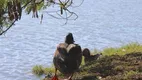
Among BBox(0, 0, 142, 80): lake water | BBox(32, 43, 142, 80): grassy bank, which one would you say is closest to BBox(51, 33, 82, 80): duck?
BBox(32, 43, 142, 80): grassy bank

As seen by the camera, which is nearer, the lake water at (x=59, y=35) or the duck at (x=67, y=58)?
the duck at (x=67, y=58)

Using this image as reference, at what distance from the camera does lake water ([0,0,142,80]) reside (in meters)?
12.7

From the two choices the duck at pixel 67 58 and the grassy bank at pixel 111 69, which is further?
the grassy bank at pixel 111 69

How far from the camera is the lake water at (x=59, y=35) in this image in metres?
12.7

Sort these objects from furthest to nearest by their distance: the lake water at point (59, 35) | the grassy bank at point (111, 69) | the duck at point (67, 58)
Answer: the lake water at point (59, 35) < the grassy bank at point (111, 69) < the duck at point (67, 58)

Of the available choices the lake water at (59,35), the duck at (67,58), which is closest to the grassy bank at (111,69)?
the duck at (67,58)

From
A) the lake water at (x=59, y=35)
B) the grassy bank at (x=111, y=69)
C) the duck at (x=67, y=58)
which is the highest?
the duck at (x=67, y=58)

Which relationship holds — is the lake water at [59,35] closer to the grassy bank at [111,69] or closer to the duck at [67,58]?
the grassy bank at [111,69]

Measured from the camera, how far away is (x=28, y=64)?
12500 millimetres

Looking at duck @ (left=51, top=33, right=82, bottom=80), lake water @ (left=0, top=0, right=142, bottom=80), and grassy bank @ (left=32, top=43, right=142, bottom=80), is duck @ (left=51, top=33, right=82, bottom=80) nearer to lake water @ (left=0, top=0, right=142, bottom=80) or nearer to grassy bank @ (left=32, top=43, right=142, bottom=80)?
grassy bank @ (left=32, top=43, right=142, bottom=80)

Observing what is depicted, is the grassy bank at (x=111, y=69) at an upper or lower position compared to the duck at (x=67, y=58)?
lower

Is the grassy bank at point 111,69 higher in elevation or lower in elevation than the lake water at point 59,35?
higher

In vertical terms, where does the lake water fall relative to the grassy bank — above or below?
below

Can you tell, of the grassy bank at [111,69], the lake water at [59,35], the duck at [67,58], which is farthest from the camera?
the lake water at [59,35]
